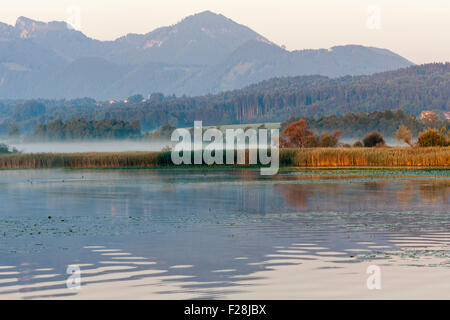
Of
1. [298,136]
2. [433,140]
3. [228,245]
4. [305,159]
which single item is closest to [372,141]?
[298,136]

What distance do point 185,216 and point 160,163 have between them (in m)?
59.6

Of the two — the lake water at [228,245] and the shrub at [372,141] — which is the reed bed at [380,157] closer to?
the shrub at [372,141]

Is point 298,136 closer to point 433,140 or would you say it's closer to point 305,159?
point 305,159

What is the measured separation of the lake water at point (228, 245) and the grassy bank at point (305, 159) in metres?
38.1

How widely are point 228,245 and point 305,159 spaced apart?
6554 centimetres

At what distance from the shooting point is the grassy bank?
8256cm

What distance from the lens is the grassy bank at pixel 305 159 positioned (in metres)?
82.6

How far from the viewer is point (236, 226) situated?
29.3 m

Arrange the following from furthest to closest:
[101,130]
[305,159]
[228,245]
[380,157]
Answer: [101,130] → [305,159] → [380,157] → [228,245]

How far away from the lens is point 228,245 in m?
24.0

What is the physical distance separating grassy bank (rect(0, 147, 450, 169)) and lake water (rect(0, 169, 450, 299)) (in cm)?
3809

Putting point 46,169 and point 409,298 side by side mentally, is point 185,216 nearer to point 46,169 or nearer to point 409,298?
point 409,298

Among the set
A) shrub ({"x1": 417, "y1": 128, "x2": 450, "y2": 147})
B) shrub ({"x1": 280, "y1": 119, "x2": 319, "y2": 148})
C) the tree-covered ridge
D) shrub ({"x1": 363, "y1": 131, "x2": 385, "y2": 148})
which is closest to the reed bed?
shrub ({"x1": 417, "y1": 128, "x2": 450, "y2": 147})
